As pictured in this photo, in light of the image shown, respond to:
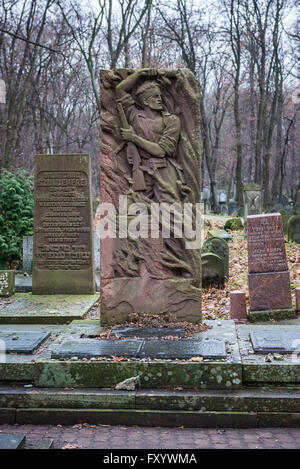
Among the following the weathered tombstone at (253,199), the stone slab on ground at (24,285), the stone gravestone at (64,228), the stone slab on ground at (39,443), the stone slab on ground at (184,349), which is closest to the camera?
the stone slab on ground at (39,443)

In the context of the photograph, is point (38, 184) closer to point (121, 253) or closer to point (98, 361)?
point (121, 253)

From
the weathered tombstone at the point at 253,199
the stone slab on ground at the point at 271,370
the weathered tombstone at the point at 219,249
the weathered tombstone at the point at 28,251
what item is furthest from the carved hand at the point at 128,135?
the weathered tombstone at the point at 253,199

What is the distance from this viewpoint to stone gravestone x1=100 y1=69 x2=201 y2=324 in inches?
248

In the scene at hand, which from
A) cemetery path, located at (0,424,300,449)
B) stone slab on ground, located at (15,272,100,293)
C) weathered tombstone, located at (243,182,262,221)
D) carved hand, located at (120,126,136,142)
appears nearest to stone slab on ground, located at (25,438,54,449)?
cemetery path, located at (0,424,300,449)

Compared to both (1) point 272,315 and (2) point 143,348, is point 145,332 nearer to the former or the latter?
(2) point 143,348

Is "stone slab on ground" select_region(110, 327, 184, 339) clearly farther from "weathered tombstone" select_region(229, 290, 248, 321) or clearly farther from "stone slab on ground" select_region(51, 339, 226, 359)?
"weathered tombstone" select_region(229, 290, 248, 321)

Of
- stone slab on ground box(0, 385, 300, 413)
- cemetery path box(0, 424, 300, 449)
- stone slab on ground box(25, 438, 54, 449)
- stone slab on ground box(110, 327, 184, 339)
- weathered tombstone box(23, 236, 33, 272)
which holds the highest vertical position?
weathered tombstone box(23, 236, 33, 272)

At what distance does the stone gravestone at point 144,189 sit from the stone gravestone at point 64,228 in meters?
2.84

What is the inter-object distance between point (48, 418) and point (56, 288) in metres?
4.46

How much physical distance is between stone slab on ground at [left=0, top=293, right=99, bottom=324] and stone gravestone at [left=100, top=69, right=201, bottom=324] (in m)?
1.37

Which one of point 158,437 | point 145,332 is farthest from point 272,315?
point 158,437

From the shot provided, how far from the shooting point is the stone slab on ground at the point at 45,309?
7398 mm

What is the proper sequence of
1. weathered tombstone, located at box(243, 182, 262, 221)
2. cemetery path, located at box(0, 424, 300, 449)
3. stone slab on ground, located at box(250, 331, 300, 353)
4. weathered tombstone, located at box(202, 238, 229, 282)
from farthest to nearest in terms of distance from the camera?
weathered tombstone, located at box(243, 182, 262, 221) < weathered tombstone, located at box(202, 238, 229, 282) < stone slab on ground, located at box(250, 331, 300, 353) < cemetery path, located at box(0, 424, 300, 449)

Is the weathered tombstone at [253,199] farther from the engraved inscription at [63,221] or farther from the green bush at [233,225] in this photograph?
the engraved inscription at [63,221]
